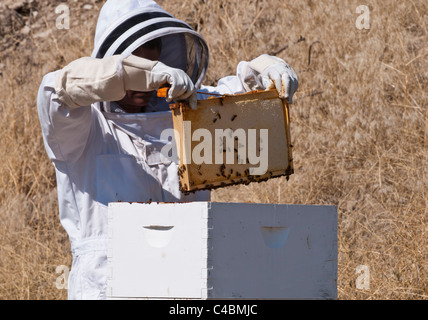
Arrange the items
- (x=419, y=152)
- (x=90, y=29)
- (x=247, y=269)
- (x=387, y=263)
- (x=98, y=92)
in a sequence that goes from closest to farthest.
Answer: (x=247, y=269) < (x=98, y=92) < (x=387, y=263) < (x=419, y=152) < (x=90, y=29)

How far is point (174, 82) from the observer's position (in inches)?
119

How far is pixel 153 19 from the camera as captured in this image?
3.70 meters

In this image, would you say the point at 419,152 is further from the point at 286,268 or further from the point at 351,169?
the point at 286,268

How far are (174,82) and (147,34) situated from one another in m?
0.67

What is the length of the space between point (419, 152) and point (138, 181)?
349cm

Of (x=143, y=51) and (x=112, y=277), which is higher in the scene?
(x=143, y=51)

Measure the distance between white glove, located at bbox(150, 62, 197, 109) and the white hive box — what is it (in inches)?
18.7

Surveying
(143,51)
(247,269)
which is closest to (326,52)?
(143,51)

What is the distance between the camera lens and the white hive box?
2842mm
